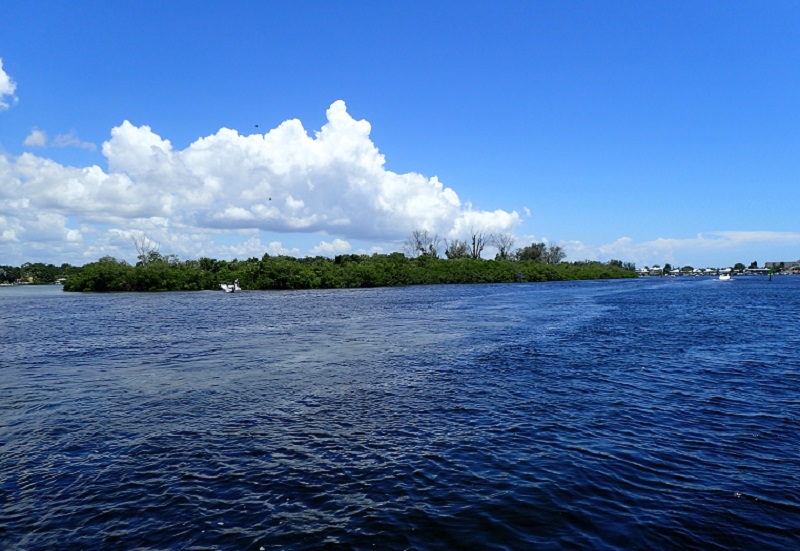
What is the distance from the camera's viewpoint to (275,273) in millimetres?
140750

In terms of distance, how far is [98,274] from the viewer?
129 metres

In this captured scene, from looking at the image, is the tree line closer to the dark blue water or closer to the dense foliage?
the dense foliage

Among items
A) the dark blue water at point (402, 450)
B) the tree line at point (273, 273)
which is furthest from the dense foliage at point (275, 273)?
the dark blue water at point (402, 450)

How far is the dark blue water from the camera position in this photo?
9.76 metres

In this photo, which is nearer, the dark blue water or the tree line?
the dark blue water

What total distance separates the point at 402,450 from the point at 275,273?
132040mm

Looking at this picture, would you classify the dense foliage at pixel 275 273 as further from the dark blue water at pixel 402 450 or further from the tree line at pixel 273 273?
the dark blue water at pixel 402 450

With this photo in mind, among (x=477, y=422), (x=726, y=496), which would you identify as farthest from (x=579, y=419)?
(x=726, y=496)

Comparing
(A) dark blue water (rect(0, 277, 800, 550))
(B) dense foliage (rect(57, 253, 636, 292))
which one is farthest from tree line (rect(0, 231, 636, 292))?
(A) dark blue water (rect(0, 277, 800, 550))

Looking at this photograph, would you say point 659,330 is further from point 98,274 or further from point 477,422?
point 98,274

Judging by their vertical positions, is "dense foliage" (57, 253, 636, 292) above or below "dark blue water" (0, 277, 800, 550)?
above

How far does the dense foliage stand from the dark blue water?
112 meters

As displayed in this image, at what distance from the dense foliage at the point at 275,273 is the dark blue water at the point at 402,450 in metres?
112

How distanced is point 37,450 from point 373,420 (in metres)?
9.62
